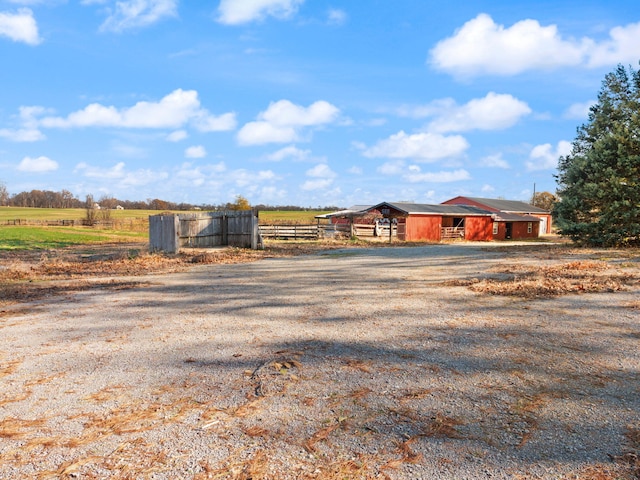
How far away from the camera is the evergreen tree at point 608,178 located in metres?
19.0

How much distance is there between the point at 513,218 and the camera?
46469mm

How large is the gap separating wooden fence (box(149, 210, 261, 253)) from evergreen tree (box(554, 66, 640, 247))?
16420 mm

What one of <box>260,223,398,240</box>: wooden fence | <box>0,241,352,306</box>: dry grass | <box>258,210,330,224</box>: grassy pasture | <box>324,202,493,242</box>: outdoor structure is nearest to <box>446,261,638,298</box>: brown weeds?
<box>0,241,352,306</box>: dry grass

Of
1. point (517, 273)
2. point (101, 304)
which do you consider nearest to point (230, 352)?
point (101, 304)

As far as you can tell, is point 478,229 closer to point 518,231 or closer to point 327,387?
point 518,231

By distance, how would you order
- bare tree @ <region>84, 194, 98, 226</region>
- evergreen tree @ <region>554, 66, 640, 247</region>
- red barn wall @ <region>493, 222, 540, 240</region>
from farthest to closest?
A: bare tree @ <region>84, 194, 98, 226</region>
red barn wall @ <region>493, 222, 540, 240</region>
evergreen tree @ <region>554, 66, 640, 247</region>

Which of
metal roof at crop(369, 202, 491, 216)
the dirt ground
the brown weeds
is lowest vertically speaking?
the dirt ground

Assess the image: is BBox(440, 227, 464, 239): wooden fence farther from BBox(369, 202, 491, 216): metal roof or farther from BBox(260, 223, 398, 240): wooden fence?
BBox(260, 223, 398, 240): wooden fence

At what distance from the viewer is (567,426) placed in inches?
120

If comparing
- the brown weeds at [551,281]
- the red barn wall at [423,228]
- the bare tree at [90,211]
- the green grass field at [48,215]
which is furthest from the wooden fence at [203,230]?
the green grass field at [48,215]

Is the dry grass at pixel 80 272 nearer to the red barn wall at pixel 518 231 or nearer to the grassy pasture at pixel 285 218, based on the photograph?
the grassy pasture at pixel 285 218

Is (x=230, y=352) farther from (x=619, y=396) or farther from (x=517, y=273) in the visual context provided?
(x=517, y=273)

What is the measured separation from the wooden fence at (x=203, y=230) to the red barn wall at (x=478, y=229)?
2556 centimetres

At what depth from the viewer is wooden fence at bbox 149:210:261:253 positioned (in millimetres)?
20203
